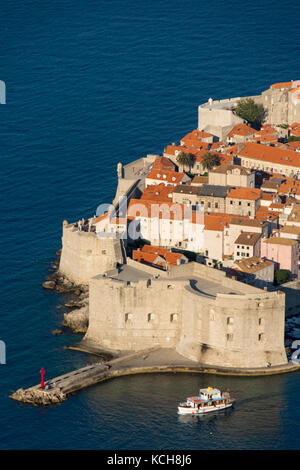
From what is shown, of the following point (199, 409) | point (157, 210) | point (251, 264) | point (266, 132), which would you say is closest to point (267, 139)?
point (266, 132)

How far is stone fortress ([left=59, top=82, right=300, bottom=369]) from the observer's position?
11925 centimetres

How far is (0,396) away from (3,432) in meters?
6.19

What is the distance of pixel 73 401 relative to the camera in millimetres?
115750

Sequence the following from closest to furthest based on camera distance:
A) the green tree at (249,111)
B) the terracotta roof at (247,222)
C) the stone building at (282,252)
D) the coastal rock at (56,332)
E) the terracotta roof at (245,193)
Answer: the coastal rock at (56,332)
the stone building at (282,252)
the terracotta roof at (247,222)
the terracotta roof at (245,193)
the green tree at (249,111)

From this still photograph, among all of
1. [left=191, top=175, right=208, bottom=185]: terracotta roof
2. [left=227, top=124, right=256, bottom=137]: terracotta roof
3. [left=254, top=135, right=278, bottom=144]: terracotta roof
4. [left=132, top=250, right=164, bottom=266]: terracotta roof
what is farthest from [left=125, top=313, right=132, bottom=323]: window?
[left=227, top=124, right=256, bottom=137]: terracotta roof

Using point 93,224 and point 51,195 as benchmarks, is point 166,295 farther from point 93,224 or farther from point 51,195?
point 51,195

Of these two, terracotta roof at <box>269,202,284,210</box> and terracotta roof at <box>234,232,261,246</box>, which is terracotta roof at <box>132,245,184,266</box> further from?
terracotta roof at <box>269,202,284,210</box>

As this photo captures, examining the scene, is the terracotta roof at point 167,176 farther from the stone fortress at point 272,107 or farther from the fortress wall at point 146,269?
the stone fortress at point 272,107

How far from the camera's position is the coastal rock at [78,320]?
420 ft

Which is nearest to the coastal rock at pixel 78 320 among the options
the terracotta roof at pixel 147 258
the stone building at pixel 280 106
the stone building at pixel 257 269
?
the terracotta roof at pixel 147 258

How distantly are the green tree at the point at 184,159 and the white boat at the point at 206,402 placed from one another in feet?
132

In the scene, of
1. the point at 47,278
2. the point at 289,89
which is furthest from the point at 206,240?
the point at 289,89

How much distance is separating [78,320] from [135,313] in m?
6.69

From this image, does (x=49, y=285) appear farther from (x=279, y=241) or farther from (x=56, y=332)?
(x=279, y=241)
